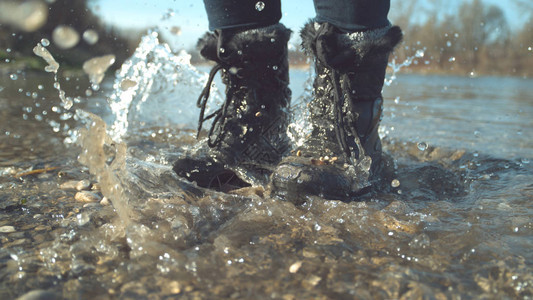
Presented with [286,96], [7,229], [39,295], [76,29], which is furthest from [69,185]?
[76,29]

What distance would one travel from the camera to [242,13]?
1.88 metres

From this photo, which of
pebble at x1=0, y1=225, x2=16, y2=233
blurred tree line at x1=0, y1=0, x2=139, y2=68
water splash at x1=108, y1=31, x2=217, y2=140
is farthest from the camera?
blurred tree line at x1=0, y1=0, x2=139, y2=68

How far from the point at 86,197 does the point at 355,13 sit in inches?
54.4

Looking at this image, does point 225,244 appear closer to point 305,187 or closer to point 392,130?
point 305,187

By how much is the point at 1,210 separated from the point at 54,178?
0.51 m

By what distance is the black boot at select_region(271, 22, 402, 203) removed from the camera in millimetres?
1634

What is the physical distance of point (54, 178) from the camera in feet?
6.53

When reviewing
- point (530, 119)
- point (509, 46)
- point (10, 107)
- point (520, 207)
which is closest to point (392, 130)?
point (530, 119)

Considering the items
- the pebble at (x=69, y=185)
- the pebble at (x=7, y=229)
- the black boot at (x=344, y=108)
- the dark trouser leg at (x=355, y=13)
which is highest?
the dark trouser leg at (x=355, y=13)

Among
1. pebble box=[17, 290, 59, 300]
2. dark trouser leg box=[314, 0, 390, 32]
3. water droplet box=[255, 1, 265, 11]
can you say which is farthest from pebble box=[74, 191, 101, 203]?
dark trouser leg box=[314, 0, 390, 32]

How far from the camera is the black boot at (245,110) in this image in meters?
1.85

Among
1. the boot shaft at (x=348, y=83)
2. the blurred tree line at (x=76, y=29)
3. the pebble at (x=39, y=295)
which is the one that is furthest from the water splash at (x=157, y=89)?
the pebble at (x=39, y=295)

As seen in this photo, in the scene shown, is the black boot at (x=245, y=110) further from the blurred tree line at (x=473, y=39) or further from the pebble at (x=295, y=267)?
the blurred tree line at (x=473, y=39)

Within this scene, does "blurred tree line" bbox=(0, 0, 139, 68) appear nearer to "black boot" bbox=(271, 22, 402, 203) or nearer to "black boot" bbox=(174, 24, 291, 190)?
"black boot" bbox=(174, 24, 291, 190)
